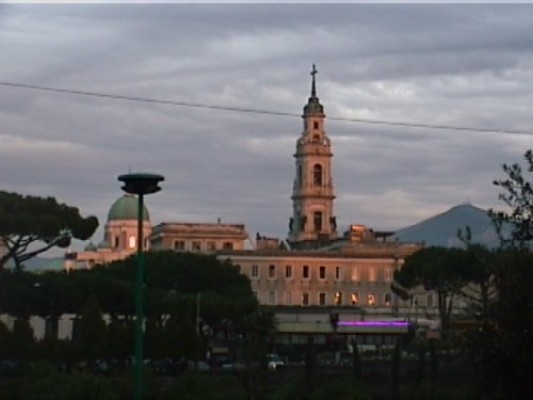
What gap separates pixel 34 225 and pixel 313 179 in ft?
168

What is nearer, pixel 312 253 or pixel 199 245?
pixel 312 253

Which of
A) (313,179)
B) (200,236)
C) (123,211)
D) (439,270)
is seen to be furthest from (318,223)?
(439,270)

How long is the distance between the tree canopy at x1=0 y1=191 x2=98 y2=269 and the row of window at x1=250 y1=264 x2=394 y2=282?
127 feet

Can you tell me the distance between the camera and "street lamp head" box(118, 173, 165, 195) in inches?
646

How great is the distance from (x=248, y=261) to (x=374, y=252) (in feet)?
30.1

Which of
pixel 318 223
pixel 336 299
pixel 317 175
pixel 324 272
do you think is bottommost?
pixel 336 299

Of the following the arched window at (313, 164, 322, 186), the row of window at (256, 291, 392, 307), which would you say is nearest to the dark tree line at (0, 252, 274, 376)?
the row of window at (256, 291, 392, 307)

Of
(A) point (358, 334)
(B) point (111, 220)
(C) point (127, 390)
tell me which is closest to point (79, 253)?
(B) point (111, 220)

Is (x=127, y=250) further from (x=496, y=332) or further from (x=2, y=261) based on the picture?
(x=496, y=332)

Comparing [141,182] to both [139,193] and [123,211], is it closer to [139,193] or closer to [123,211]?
[139,193]

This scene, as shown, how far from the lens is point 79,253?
350ft

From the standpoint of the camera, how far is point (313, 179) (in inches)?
3848

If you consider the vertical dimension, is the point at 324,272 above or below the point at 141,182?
Answer: above

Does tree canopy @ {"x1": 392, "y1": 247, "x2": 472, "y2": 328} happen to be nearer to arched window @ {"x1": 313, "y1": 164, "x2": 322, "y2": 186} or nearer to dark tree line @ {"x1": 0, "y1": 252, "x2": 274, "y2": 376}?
dark tree line @ {"x1": 0, "y1": 252, "x2": 274, "y2": 376}
